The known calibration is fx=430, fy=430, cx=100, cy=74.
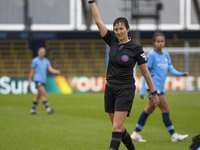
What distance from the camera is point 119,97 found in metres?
5.88

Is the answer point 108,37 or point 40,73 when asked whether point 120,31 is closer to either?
point 108,37

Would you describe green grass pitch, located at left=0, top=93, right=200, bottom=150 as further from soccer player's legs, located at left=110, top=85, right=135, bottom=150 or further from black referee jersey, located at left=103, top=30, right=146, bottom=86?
black referee jersey, located at left=103, top=30, right=146, bottom=86

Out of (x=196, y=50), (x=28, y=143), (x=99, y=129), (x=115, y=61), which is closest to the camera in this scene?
(x=115, y=61)

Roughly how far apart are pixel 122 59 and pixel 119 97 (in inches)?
20.7

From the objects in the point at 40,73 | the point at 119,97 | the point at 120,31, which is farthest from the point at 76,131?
the point at 40,73

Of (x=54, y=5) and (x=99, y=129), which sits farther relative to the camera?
(x=54, y=5)

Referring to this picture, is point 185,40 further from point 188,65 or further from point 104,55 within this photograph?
point 104,55

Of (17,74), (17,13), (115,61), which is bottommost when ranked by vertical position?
(17,74)

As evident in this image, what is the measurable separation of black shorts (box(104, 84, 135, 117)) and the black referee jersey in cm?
8

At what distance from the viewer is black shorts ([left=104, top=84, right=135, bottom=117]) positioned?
5.86m

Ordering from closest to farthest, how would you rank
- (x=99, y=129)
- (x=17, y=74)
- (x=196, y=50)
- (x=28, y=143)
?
(x=28, y=143) < (x=99, y=129) < (x=196, y=50) < (x=17, y=74)

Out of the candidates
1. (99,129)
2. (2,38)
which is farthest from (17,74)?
(99,129)

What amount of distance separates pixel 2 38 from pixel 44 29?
3.20 metres

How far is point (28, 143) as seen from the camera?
8.11 m
